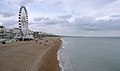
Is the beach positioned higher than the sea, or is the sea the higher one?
the beach

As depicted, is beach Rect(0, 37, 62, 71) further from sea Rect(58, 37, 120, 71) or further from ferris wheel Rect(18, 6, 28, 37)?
ferris wheel Rect(18, 6, 28, 37)

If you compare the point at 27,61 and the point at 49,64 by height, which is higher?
the point at 27,61

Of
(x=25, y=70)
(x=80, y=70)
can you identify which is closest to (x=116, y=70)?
(x=80, y=70)

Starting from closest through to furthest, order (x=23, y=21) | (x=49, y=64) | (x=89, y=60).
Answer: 1. (x=49, y=64)
2. (x=89, y=60)
3. (x=23, y=21)

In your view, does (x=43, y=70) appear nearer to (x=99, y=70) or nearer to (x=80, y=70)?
(x=80, y=70)

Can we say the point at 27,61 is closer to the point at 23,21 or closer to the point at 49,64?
the point at 49,64

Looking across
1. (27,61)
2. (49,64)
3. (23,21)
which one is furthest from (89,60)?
(23,21)

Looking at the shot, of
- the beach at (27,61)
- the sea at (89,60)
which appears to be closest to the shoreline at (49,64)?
the beach at (27,61)

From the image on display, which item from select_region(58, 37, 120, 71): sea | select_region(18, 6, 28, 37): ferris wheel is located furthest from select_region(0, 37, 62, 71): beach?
select_region(18, 6, 28, 37): ferris wheel

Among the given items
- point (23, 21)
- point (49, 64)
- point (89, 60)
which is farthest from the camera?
point (23, 21)

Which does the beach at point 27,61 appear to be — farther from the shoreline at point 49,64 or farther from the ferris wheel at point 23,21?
the ferris wheel at point 23,21

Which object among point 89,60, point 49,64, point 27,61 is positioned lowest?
point 89,60

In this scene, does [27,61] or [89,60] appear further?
[89,60]

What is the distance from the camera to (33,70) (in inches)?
574
